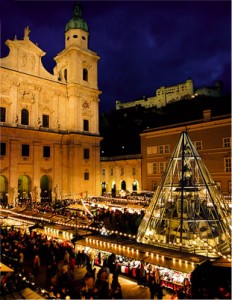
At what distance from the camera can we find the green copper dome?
38.8 m

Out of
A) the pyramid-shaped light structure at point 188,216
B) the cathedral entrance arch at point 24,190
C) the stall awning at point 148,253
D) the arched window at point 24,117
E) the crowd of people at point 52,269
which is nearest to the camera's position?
the crowd of people at point 52,269

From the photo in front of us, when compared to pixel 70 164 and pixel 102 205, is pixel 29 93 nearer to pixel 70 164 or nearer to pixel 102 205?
pixel 70 164

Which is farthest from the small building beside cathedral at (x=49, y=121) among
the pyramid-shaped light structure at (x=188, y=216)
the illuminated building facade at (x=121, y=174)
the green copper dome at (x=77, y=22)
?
the pyramid-shaped light structure at (x=188, y=216)

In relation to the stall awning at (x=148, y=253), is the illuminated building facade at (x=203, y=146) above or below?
above

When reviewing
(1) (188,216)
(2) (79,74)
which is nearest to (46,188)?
(2) (79,74)

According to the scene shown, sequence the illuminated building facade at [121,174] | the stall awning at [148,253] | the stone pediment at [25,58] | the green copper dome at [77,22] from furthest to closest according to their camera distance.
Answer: the illuminated building facade at [121,174], the green copper dome at [77,22], the stone pediment at [25,58], the stall awning at [148,253]

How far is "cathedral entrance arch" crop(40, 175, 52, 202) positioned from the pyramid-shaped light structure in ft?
71.6

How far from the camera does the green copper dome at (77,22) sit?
38.8 metres

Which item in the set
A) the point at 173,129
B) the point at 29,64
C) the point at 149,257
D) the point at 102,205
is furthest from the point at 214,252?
the point at 29,64

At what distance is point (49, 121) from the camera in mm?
36156

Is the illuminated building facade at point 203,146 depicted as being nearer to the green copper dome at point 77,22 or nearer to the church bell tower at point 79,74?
the church bell tower at point 79,74

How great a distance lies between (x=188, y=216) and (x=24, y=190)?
84.2ft

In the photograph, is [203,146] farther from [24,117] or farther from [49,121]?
[24,117]

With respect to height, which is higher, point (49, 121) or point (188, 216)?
point (49, 121)
